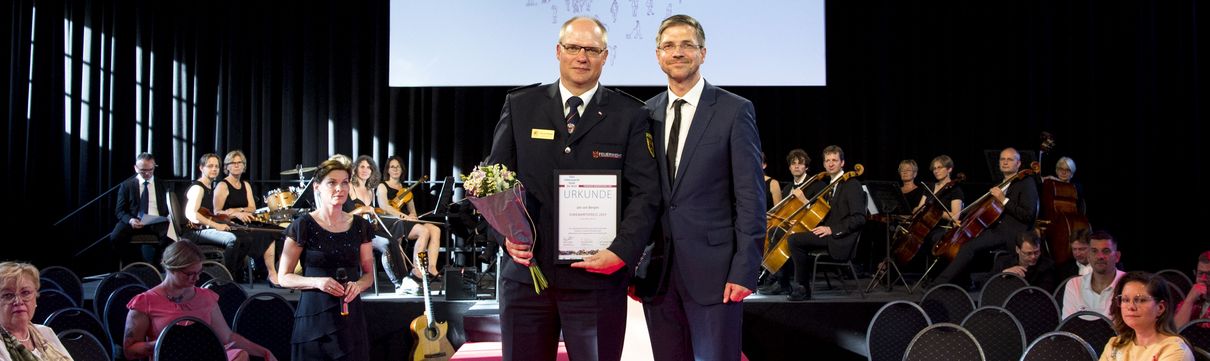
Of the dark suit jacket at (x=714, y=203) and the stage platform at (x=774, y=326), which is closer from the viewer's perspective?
the dark suit jacket at (x=714, y=203)

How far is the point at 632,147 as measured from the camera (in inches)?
105

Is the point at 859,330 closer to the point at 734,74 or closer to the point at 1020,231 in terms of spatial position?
the point at 1020,231

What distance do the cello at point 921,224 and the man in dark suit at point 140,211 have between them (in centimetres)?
605

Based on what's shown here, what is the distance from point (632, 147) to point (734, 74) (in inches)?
294

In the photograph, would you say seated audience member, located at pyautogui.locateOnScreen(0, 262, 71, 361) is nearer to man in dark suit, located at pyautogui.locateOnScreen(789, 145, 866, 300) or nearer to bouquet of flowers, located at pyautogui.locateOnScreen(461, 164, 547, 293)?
bouquet of flowers, located at pyautogui.locateOnScreen(461, 164, 547, 293)

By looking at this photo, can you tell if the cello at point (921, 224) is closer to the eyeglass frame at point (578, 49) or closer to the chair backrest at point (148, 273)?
Answer: the chair backrest at point (148, 273)

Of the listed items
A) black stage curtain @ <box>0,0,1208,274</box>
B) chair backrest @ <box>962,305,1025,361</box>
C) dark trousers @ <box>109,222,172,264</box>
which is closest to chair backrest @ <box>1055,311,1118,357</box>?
chair backrest @ <box>962,305,1025,361</box>

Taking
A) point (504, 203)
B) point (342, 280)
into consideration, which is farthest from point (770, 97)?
point (504, 203)

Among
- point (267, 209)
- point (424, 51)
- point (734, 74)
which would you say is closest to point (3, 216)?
point (267, 209)

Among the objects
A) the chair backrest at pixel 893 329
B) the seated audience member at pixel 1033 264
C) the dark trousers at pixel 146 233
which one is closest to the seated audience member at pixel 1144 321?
the chair backrest at pixel 893 329

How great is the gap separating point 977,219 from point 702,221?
18.2 ft

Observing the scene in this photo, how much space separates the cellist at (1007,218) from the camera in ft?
24.2

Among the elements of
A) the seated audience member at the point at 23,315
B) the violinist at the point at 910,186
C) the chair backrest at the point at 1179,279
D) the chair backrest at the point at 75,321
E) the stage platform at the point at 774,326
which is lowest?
the stage platform at the point at 774,326

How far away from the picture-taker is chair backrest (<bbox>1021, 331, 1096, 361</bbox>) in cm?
397
